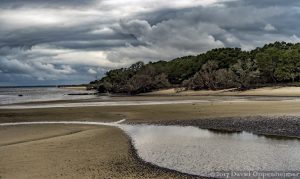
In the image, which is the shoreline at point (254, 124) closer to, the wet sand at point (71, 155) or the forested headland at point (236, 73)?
the wet sand at point (71, 155)

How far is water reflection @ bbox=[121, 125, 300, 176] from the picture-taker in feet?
59.0

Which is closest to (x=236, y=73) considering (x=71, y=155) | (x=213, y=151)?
(x=213, y=151)

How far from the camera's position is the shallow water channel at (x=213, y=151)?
706 inches

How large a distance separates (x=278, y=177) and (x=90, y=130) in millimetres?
18649

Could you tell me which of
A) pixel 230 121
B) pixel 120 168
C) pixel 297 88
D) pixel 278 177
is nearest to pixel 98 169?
pixel 120 168

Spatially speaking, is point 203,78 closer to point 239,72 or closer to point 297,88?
point 239,72

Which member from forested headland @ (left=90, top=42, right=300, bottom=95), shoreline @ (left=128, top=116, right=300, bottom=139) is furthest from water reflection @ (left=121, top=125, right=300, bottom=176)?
forested headland @ (left=90, top=42, right=300, bottom=95)

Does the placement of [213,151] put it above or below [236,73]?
below

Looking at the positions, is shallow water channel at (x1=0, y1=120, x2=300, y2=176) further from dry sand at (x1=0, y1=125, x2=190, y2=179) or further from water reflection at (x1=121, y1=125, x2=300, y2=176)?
dry sand at (x1=0, y1=125, x2=190, y2=179)

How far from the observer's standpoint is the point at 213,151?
71.5 ft

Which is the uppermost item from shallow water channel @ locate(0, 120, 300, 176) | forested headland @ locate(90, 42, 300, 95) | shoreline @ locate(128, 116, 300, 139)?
forested headland @ locate(90, 42, 300, 95)

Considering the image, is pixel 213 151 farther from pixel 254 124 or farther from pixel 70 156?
pixel 254 124

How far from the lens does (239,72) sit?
116 meters

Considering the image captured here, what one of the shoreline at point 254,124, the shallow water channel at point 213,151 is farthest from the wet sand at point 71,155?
the shoreline at point 254,124
